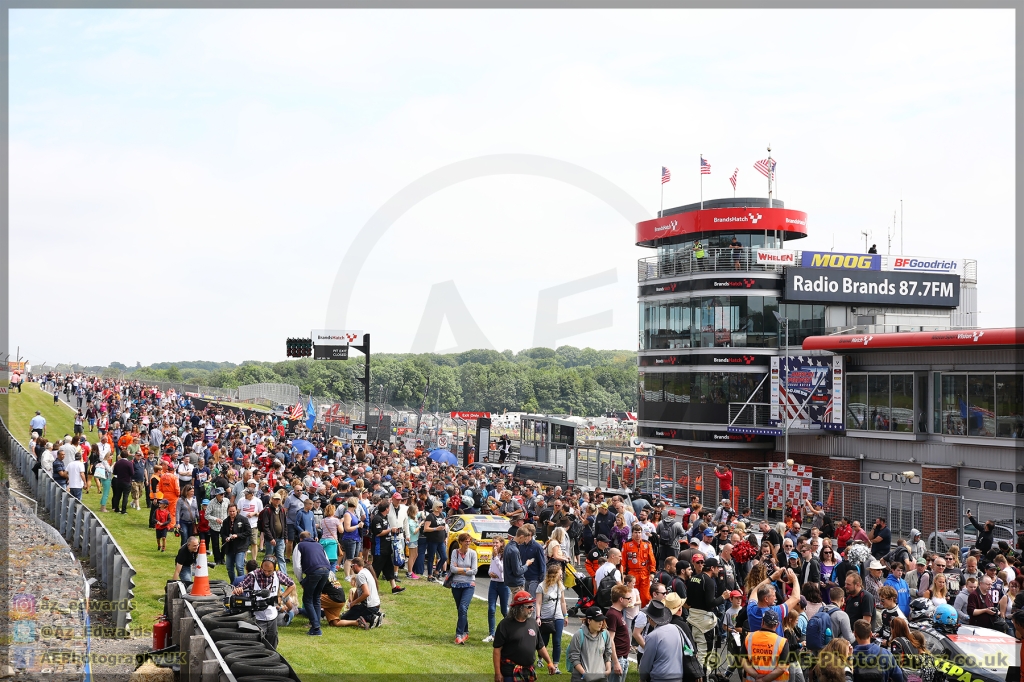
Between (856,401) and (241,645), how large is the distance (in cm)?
3408

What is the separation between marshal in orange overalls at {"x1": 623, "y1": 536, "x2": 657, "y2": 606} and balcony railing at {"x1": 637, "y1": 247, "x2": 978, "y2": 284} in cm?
3177

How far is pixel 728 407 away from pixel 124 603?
3543 cm

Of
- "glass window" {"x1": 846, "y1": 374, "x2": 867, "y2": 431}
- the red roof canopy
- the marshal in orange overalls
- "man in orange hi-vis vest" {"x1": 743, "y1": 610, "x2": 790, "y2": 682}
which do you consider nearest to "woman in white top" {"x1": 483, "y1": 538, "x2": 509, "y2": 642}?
the marshal in orange overalls

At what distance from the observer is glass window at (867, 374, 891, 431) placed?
37.9m

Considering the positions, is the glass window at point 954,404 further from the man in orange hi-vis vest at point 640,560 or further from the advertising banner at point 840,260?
the man in orange hi-vis vest at point 640,560

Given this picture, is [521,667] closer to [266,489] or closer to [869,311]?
[266,489]

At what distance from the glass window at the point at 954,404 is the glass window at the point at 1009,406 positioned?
4.73 ft

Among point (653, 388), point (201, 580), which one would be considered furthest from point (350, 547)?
point (653, 388)

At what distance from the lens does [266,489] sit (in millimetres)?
22875

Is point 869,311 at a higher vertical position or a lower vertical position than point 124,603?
higher

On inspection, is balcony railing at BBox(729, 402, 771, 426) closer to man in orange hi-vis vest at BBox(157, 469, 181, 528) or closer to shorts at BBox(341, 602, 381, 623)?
man in orange hi-vis vest at BBox(157, 469, 181, 528)

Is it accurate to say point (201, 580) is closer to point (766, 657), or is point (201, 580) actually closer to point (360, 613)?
point (360, 613)

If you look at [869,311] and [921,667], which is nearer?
[921,667]

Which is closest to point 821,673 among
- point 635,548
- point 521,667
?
point 521,667
